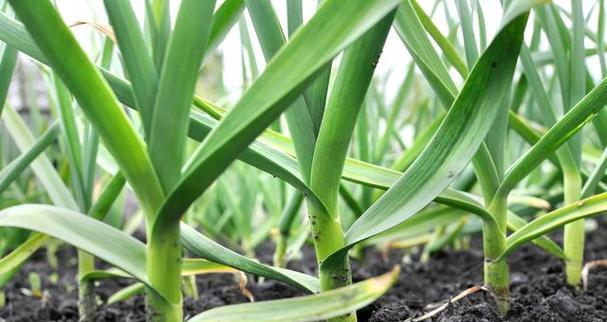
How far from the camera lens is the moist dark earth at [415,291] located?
692mm

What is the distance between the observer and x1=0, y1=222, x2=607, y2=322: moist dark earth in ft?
2.27

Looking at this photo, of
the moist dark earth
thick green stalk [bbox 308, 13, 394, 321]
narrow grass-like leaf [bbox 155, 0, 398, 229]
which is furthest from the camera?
the moist dark earth

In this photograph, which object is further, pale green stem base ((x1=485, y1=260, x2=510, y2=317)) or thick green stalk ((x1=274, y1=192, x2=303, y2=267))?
thick green stalk ((x1=274, y1=192, x2=303, y2=267))

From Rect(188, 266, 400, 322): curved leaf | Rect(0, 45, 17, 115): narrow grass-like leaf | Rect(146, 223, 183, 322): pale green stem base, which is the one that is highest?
Rect(0, 45, 17, 115): narrow grass-like leaf

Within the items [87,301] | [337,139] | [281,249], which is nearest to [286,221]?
[281,249]

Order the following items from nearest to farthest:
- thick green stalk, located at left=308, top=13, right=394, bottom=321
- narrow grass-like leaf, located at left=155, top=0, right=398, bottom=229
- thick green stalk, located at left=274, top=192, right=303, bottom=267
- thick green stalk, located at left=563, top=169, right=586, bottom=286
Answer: narrow grass-like leaf, located at left=155, top=0, right=398, bottom=229
thick green stalk, located at left=308, top=13, right=394, bottom=321
thick green stalk, located at left=563, top=169, right=586, bottom=286
thick green stalk, located at left=274, top=192, right=303, bottom=267

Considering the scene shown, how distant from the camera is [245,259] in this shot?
2.00ft

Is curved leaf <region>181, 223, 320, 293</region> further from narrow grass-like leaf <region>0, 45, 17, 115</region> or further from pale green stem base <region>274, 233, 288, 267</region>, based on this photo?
pale green stem base <region>274, 233, 288, 267</region>

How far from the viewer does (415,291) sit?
44.0 inches

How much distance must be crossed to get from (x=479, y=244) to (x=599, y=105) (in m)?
1.23

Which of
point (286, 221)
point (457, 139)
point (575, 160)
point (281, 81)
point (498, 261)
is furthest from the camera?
point (286, 221)

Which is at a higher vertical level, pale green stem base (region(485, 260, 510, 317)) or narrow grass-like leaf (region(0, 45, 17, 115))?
narrow grass-like leaf (region(0, 45, 17, 115))

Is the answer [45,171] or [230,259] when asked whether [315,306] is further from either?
[45,171]

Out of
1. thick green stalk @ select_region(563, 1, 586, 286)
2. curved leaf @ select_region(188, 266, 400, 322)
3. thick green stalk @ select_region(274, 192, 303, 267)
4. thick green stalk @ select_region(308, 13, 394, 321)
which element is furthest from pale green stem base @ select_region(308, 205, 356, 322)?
thick green stalk @ select_region(274, 192, 303, 267)
